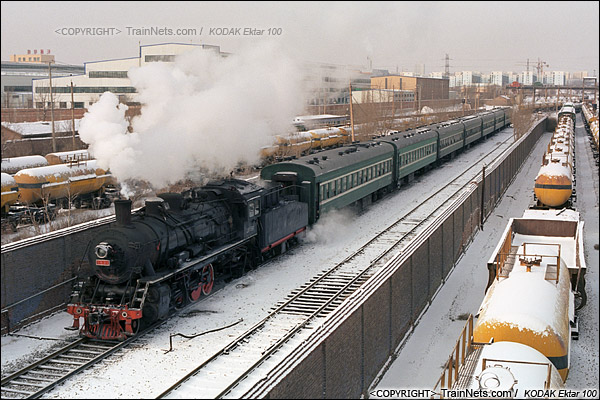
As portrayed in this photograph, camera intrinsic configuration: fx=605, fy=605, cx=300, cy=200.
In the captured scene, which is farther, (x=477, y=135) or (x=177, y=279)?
(x=477, y=135)

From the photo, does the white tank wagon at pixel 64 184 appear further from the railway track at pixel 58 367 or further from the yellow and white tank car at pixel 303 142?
the railway track at pixel 58 367

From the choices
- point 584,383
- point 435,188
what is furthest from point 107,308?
point 435,188

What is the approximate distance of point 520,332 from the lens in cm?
946

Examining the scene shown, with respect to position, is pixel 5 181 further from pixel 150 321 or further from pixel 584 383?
pixel 584 383

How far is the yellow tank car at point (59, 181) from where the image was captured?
24797 mm

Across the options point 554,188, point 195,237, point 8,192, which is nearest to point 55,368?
point 195,237

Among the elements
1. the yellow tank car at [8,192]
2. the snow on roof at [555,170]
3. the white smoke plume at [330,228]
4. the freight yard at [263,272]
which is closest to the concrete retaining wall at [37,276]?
the freight yard at [263,272]

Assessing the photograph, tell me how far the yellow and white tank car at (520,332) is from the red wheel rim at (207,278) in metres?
6.94

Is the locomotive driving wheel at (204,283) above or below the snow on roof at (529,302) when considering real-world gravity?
below

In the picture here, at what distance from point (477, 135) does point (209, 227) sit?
158ft

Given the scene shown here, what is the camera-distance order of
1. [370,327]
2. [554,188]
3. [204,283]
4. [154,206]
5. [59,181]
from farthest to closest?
[59,181] < [554,188] < [204,283] < [154,206] < [370,327]

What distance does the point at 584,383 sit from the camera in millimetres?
11359

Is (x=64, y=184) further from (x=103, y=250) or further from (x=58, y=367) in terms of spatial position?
(x=58, y=367)

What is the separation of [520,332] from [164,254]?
7925mm
